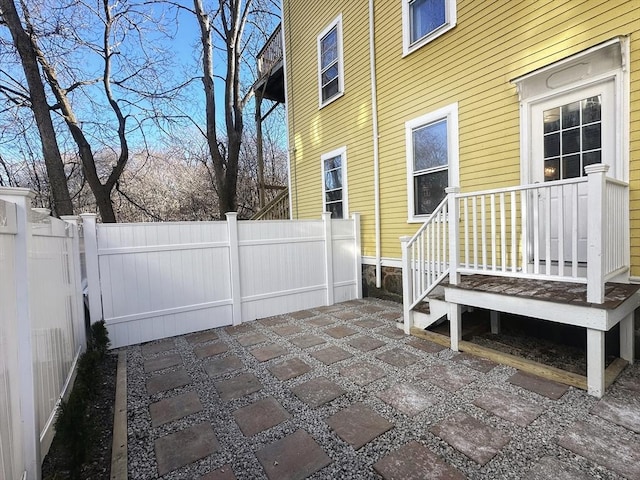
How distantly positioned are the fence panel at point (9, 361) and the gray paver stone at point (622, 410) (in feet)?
11.0

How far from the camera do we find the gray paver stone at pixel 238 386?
270 cm

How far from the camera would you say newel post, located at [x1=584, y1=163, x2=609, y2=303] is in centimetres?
237

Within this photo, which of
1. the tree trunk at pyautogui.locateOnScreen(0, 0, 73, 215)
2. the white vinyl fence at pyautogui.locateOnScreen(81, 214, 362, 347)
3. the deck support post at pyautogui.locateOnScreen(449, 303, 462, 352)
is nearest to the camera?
the deck support post at pyautogui.locateOnScreen(449, 303, 462, 352)

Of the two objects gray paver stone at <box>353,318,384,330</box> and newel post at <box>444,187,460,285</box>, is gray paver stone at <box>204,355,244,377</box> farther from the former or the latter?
newel post at <box>444,187,460,285</box>

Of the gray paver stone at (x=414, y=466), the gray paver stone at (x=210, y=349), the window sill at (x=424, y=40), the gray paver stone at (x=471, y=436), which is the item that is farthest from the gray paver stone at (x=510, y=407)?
the window sill at (x=424, y=40)

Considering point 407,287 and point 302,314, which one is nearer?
point 407,287

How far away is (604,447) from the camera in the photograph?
6.24ft

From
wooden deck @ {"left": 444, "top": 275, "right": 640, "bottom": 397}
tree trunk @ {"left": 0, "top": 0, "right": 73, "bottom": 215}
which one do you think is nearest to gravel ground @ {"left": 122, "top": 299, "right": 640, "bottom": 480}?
wooden deck @ {"left": 444, "top": 275, "right": 640, "bottom": 397}

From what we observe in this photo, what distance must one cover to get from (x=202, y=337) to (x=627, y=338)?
4546 mm

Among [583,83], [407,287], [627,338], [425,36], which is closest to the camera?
[627,338]

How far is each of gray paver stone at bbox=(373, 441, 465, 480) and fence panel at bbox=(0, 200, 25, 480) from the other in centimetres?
171

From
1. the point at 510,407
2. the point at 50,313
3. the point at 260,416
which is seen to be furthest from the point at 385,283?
the point at 50,313

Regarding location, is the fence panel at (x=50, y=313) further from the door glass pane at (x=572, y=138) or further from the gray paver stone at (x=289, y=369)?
the door glass pane at (x=572, y=138)

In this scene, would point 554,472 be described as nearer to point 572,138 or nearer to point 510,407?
point 510,407
